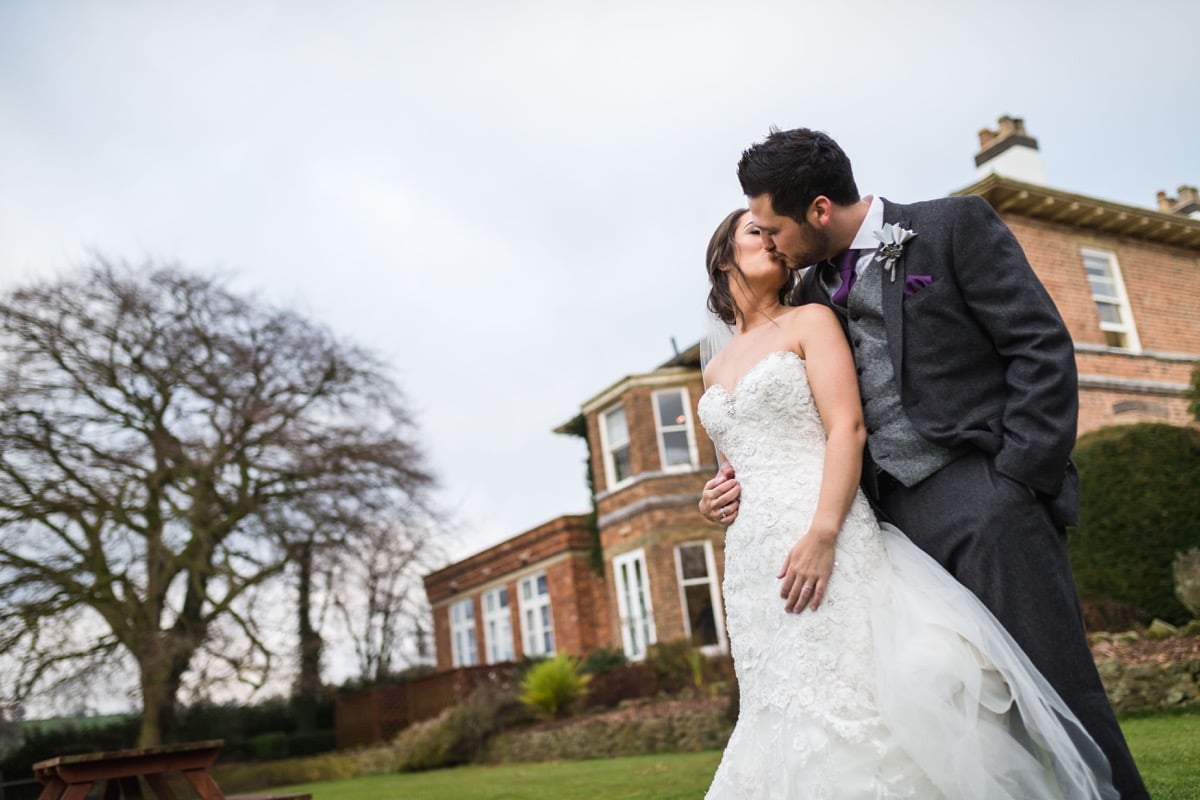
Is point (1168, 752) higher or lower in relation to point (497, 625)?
lower

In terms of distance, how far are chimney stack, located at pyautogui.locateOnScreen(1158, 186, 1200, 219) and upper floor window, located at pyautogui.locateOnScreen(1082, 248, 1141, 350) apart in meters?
4.35

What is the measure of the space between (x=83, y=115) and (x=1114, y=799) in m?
18.5

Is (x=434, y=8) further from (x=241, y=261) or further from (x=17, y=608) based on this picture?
(x=17, y=608)

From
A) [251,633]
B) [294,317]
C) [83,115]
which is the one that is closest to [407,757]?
[251,633]

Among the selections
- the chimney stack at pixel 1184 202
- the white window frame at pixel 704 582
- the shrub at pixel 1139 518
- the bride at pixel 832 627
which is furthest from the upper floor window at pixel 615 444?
the bride at pixel 832 627

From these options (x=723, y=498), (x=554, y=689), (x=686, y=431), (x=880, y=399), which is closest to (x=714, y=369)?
(x=723, y=498)

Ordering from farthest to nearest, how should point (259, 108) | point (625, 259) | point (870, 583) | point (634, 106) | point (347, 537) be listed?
point (347, 537), point (625, 259), point (259, 108), point (634, 106), point (870, 583)

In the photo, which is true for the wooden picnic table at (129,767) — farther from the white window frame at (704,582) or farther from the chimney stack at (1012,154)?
the chimney stack at (1012,154)

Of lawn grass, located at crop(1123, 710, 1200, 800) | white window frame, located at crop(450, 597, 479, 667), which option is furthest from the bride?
white window frame, located at crop(450, 597, 479, 667)

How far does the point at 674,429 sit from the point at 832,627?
20376 millimetres

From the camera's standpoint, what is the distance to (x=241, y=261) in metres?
21.5

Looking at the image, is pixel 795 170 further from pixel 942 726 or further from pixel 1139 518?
pixel 1139 518

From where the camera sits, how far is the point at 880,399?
2842mm

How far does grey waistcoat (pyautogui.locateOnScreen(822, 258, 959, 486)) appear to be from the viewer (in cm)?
269
